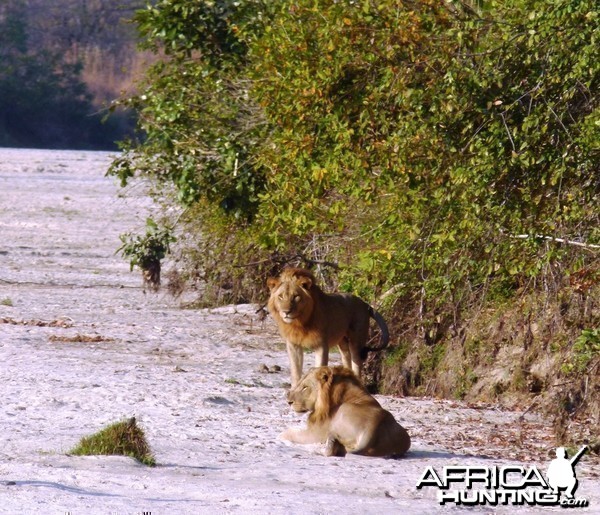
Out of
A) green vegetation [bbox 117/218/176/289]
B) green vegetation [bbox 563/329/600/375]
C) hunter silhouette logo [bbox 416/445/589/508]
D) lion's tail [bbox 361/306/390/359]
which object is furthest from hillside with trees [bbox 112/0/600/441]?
green vegetation [bbox 117/218/176/289]

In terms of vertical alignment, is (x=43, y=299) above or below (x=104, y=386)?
below

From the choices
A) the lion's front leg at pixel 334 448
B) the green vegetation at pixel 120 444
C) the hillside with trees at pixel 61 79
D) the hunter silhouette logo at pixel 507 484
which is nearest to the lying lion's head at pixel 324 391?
the lion's front leg at pixel 334 448

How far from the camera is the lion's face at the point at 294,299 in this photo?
11062 mm

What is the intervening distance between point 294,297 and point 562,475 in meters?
3.31

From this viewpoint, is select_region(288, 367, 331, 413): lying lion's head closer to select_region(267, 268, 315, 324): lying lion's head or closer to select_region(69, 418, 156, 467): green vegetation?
select_region(69, 418, 156, 467): green vegetation

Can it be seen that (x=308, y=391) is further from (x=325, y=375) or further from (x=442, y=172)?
(x=442, y=172)

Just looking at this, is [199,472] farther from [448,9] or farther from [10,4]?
[10,4]

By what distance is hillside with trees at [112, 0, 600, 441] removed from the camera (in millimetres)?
10062

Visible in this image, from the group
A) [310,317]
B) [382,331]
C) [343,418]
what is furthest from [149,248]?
[343,418]

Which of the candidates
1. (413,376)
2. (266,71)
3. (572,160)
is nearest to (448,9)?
(572,160)

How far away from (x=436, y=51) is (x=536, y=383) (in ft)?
9.77

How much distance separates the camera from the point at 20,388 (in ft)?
36.2

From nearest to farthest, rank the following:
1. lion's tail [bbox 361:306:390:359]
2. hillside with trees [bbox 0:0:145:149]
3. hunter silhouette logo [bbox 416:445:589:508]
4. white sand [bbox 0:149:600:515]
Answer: white sand [bbox 0:149:600:515]
hunter silhouette logo [bbox 416:445:589:508]
lion's tail [bbox 361:306:390:359]
hillside with trees [bbox 0:0:145:149]

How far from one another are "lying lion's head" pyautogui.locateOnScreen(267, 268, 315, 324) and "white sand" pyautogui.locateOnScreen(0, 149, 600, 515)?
0.72 metres
